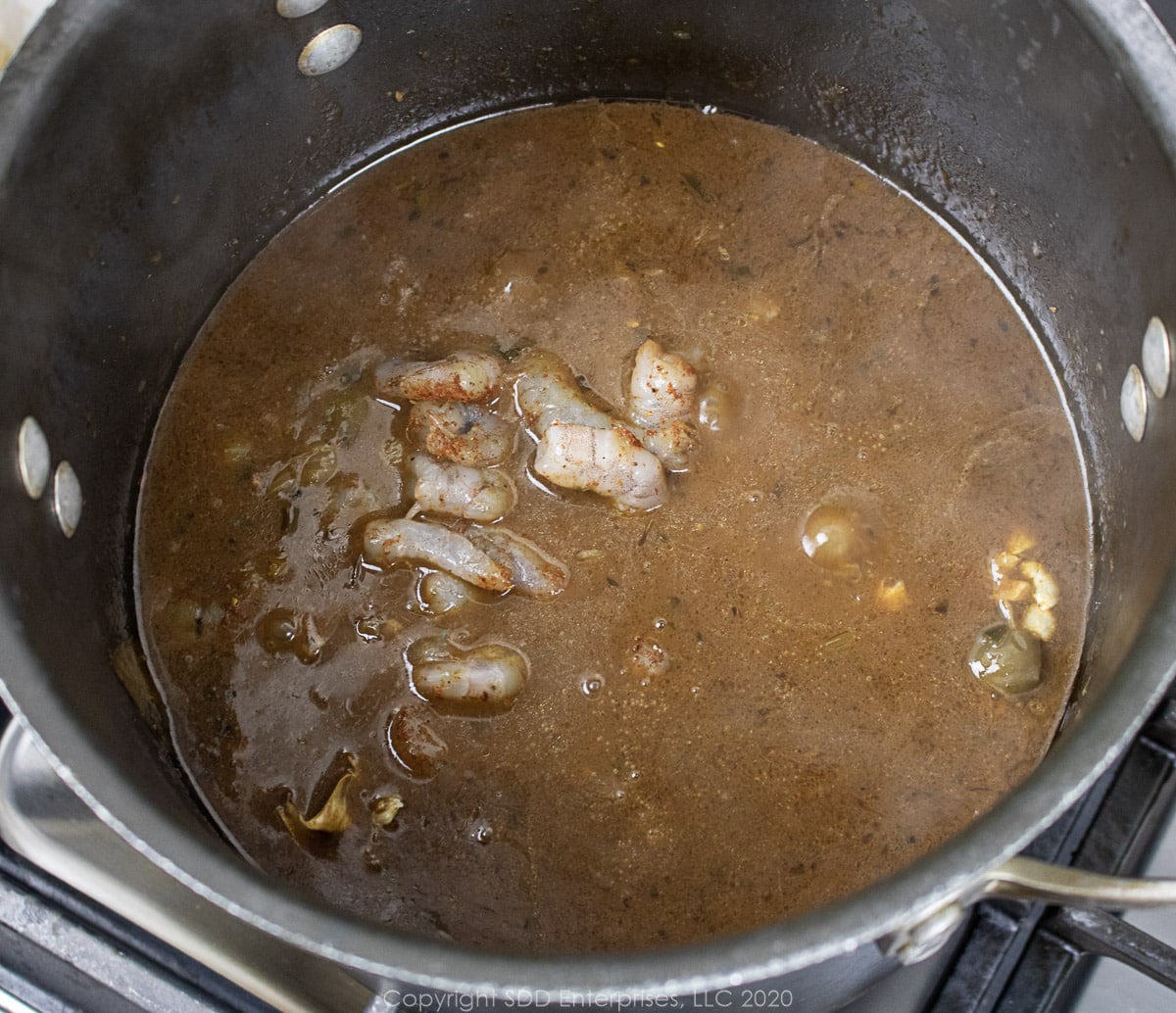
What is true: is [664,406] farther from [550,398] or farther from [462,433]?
[462,433]

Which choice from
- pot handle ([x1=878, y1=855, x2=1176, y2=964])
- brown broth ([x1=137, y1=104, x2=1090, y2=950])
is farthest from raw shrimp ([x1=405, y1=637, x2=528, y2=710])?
pot handle ([x1=878, y1=855, x2=1176, y2=964])

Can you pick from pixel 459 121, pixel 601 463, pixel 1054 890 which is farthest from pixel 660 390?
pixel 1054 890

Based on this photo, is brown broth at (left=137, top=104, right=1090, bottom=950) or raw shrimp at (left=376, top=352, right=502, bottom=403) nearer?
brown broth at (left=137, top=104, right=1090, bottom=950)

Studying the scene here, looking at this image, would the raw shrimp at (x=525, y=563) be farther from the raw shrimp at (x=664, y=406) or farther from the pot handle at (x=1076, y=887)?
the pot handle at (x=1076, y=887)

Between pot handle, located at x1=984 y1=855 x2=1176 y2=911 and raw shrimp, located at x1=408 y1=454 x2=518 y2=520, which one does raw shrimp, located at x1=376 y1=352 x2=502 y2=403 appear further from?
pot handle, located at x1=984 y1=855 x2=1176 y2=911

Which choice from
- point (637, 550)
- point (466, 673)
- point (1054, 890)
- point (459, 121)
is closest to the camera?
point (1054, 890)

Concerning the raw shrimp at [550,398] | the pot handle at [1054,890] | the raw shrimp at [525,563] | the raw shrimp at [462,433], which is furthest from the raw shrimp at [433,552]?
the pot handle at [1054,890]
